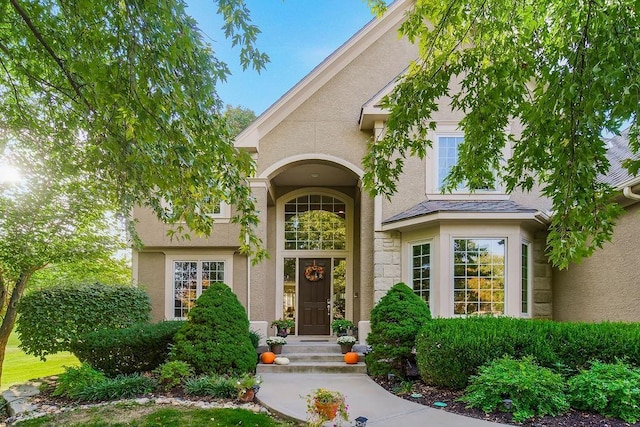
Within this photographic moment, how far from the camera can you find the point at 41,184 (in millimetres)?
9289

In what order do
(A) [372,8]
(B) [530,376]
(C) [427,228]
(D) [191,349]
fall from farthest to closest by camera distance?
(C) [427,228] < (D) [191,349] < (B) [530,376] < (A) [372,8]

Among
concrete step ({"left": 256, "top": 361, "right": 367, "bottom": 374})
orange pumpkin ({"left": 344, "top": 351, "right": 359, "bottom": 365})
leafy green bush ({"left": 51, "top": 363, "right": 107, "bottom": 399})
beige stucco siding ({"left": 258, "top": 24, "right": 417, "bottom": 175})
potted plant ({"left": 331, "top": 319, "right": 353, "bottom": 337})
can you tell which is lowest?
concrete step ({"left": 256, "top": 361, "right": 367, "bottom": 374})

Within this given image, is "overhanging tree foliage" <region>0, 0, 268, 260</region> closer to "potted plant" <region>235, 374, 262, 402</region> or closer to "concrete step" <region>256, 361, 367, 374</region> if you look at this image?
"potted plant" <region>235, 374, 262, 402</region>

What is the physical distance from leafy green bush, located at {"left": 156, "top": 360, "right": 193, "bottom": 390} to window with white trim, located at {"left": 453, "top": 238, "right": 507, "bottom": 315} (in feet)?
18.4

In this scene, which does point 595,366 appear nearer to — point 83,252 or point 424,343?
point 424,343

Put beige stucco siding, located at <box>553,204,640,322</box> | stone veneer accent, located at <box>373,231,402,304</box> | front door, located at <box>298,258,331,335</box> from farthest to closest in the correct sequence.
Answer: front door, located at <box>298,258,331,335</box> → stone veneer accent, located at <box>373,231,402,304</box> → beige stucco siding, located at <box>553,204,640,322</box>

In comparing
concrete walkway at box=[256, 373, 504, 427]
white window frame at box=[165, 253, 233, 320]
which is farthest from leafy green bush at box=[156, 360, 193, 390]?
white window frame at box=[165, 253, 233, 320]

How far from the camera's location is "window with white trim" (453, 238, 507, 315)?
8.73 meters

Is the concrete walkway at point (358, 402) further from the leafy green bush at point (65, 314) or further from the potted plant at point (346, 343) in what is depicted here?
the leafy green bush at point (65, 314)

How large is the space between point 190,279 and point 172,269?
0.55 m

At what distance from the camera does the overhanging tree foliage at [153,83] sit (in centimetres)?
367

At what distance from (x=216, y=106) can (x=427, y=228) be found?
6.06 meters

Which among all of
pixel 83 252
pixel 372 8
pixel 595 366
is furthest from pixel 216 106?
pixel 83 252

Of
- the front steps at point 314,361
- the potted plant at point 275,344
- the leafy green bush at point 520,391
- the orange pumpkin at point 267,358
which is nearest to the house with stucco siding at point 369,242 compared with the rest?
the potted plant at point 275,344
